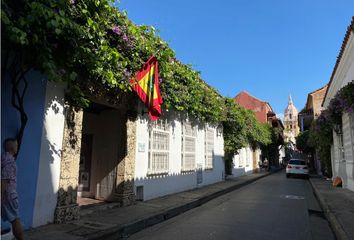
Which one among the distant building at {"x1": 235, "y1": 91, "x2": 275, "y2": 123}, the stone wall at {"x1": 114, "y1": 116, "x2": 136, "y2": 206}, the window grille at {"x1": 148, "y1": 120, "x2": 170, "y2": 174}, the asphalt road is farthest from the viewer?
the distant building at {"x1": 235, "y1": 91, "x2": 275, "y2": 123}

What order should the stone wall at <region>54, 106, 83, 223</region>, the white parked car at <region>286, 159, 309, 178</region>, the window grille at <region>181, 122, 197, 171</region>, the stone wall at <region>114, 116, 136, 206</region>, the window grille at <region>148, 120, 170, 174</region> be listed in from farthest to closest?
1. the white parked car at <region>286, 159, 309, 178</region>
2. the window grille at <region>181, 122, 197, 171</region>
3. the window grille at <region>148, 120, 170, 174</region>
4. the stone wall at <region>114, 116, 136, 206</region>
5. the stone wall at <region>54, 106, 83, 223</region>

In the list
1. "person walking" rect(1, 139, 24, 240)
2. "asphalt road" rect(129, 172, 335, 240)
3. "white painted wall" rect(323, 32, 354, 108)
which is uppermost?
"white painted wall" rect(323, 32, 354, 108)

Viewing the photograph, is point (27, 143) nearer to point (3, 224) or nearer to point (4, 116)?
point (4, 116)

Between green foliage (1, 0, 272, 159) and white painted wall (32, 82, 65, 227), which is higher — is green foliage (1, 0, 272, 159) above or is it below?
above

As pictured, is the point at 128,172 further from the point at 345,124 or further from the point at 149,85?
the point at 345,124

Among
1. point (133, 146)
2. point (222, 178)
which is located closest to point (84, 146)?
point (133, 146)

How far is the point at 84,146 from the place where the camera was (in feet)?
35.5

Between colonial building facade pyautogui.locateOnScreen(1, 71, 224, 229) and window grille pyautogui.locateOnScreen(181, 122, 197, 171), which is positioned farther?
window grille pyautogui.locateOnScreen(181, 122, 197, 171)

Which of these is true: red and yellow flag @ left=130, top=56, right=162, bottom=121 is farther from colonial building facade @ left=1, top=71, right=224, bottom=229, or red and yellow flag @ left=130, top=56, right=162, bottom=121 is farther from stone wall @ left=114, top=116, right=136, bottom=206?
stone wall @ left=114, top=116, right=136, bottom=206

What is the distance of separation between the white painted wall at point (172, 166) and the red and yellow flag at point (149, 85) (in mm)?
938

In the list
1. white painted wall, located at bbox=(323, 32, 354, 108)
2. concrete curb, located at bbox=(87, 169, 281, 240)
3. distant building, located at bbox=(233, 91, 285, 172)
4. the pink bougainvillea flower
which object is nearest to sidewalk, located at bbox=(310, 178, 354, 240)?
concrete curb, located at bbox=(87, 169, 281, 240)

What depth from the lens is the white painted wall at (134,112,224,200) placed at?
1059 cm

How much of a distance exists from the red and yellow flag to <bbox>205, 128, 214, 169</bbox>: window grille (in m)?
7.32

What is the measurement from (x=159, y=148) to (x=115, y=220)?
14.9ft
